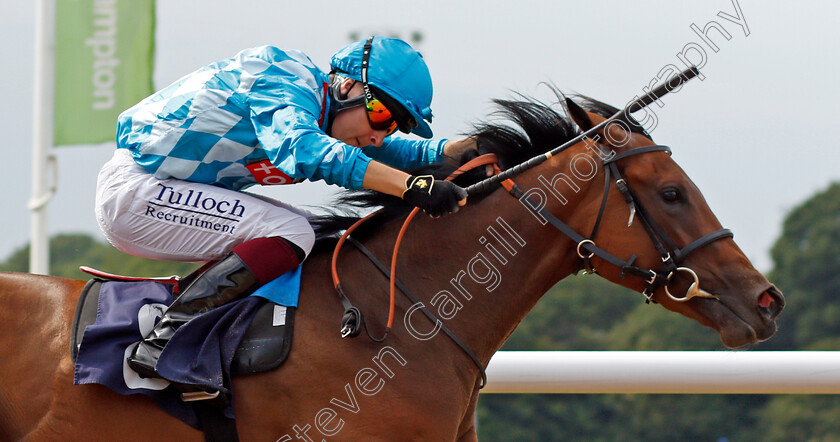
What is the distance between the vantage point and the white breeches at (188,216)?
3082 mm

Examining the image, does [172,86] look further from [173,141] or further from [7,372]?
[7,372]

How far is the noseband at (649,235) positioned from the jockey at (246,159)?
1.37ft

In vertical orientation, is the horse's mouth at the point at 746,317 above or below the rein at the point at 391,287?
above

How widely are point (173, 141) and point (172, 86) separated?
0.28 metres

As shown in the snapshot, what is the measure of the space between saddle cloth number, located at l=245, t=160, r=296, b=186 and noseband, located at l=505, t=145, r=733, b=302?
85cm

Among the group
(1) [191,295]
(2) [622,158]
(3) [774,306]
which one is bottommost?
(1) [191,295]

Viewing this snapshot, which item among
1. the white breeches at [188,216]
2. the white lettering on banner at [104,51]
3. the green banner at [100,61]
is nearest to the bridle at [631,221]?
the white breeches at [188,216]

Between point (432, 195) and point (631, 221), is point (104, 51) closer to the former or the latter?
point (432, 195)

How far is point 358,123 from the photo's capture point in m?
3.32

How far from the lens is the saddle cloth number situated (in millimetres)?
3246

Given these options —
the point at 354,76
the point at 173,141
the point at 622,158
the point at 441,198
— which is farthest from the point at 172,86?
the point at 622,158

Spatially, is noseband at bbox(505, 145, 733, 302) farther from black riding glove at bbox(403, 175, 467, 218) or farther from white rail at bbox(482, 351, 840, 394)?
white rail at bbox(482, 351, 840, 394)

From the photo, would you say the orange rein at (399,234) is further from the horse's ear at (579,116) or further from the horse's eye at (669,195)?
the horse's eye at (669,195)

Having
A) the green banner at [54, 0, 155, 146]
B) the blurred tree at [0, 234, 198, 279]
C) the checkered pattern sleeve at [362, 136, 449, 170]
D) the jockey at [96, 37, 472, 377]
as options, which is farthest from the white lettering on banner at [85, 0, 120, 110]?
the blurred tree at [0, 234, 198, 279]
